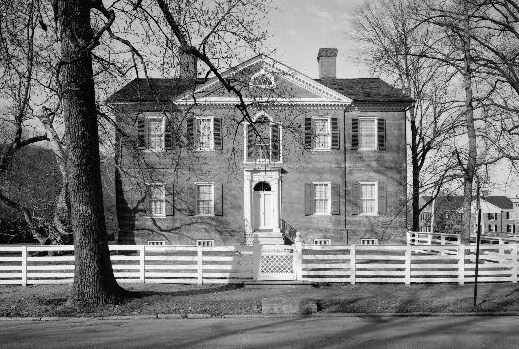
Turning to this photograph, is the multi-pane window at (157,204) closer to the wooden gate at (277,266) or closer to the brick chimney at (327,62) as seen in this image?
the brick chimney at (327,62)

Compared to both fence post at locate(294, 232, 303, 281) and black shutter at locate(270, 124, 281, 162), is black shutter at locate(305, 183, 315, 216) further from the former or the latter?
fence post at locate(294, 232, 303, 281)

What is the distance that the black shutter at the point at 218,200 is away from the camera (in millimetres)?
26719

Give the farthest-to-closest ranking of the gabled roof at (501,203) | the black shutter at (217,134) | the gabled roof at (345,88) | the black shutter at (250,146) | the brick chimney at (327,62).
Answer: the gabled roof at (501,203), the brick chimney at (327,62), the black shutter at (217,134), the black shutter at (250,146), the gabled roof at (345,88)

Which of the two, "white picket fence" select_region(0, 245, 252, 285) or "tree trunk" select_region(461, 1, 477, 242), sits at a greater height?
"tree trunk" select_region(461, 1, 477, 242)

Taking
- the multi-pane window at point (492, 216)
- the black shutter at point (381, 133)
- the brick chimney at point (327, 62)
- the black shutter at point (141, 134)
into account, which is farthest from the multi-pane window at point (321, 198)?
the multi-pane window at point (492, 216)

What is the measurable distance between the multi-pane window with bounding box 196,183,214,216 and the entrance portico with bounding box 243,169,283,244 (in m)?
1.83

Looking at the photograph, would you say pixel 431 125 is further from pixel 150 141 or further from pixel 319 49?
pixel 150 141

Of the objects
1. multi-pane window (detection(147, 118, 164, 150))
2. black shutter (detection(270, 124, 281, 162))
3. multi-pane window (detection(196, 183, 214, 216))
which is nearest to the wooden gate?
black shutter (detection(270, 124, 281, 162))

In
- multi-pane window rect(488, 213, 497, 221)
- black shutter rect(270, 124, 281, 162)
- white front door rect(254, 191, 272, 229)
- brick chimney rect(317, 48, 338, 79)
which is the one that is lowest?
multi-pane window rect(488, 213, 497, 221)

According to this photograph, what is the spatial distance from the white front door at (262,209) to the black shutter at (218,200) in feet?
6.00

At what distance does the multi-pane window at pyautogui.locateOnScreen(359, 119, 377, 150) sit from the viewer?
27344mm

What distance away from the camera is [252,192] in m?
27.0

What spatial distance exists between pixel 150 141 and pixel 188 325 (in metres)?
17.5

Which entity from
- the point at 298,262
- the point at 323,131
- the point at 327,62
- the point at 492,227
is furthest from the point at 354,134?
the point at 492,227
